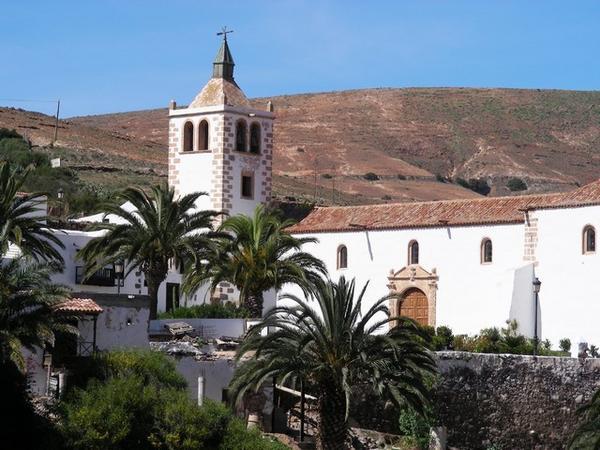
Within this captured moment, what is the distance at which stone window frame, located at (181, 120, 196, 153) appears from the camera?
53.8 metres

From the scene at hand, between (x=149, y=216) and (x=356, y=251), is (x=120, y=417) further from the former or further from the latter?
(x=356, y=251)

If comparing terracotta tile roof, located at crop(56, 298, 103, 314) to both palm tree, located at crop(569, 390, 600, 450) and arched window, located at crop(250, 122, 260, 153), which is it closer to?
palm tree, located at crop(569, 390, 600, 450)

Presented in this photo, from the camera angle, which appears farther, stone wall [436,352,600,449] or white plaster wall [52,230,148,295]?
white plaster wall [52,230,148,295]

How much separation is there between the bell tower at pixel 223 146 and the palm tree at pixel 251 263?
6565 mm

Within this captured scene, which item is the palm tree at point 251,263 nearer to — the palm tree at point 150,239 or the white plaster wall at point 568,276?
the palm tree at point 150,239

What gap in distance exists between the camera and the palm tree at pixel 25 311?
107 ft

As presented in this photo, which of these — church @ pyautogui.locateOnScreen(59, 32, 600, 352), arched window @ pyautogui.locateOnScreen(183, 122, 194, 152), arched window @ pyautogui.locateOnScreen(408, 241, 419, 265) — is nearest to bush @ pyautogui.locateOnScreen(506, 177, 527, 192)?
church @ pyautogui.locateOnScreen(59, 32, 600, 352)

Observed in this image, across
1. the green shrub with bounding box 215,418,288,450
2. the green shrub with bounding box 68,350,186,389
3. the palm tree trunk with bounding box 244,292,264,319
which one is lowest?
the green shrub with bounding box 215,418,288,450

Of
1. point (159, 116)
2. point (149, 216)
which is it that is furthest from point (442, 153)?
point (149, 216)

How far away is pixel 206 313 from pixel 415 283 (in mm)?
7758

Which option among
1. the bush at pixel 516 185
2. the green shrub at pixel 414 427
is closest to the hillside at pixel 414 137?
the bush at pixel 516 185

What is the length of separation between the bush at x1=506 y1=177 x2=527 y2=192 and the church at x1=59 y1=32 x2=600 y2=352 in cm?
7518

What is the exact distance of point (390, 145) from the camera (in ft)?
476

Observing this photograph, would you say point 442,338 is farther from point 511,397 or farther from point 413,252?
point 413,252
